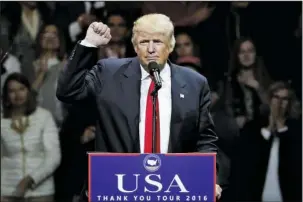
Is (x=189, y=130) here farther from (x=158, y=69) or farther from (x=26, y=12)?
(x=26, y=12)

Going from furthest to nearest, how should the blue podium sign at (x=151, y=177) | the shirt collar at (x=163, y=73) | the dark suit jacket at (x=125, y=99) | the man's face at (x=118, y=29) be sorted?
the man's face at (x=118, y=29) → the shirt collar at (x=163, y=73) → the dark suit jacket at (x=125, y=99) → the blue podium sign at (x=151, y=177)

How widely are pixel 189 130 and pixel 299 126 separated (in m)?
3.27

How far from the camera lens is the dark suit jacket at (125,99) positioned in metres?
3.34

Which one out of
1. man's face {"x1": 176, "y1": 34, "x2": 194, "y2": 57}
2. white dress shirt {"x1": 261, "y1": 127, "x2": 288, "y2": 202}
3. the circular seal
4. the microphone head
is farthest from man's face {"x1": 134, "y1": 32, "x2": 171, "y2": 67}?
white dress shirt {"x1": 261, "y1": 127, "x2": 288, "y2": 202}

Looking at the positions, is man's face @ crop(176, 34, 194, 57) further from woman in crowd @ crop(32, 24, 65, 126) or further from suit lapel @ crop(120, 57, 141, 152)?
suit lapel @ crop(120, 57, 141, 152)

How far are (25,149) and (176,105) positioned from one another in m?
3.19

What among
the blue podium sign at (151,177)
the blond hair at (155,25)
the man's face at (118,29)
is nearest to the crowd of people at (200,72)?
the man's face at (118,29)

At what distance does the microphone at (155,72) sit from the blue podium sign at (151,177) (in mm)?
265

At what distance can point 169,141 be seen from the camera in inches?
133

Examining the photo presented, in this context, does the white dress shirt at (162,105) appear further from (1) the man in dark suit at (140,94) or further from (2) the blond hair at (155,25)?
(2) the blond hair at (155,25)

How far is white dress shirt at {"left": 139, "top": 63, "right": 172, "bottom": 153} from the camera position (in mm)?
3365

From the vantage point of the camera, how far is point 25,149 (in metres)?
6.40

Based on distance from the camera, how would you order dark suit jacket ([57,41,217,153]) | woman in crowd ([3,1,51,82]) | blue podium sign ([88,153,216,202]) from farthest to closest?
woman in crowd ([3,1,51,82]), dark suit jacket ([57,41,217,153]), blue podium sign ([88,153,216,202])

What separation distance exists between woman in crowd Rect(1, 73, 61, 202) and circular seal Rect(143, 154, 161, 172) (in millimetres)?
3347
